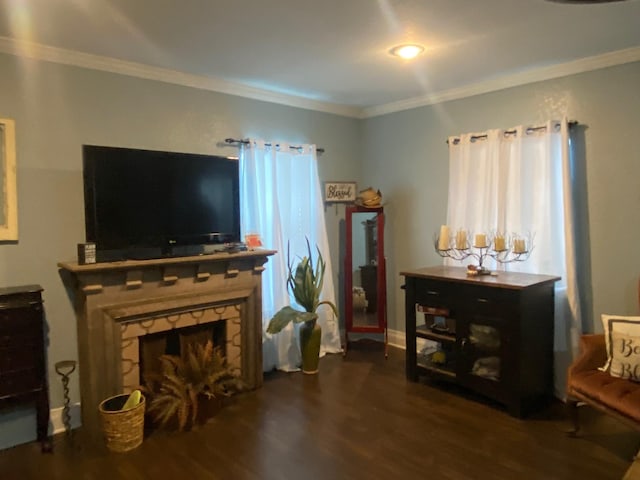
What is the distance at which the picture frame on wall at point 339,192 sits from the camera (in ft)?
14.7

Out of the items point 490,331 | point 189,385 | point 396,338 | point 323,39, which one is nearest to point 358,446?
point 189,385

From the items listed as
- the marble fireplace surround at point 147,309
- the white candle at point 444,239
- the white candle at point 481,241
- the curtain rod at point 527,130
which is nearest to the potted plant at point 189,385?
the marble fireplace surround at point 147,309

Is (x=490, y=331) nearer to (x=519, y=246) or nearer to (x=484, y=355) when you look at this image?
(x=484, y=355)

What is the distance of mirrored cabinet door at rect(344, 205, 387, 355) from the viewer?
434 centimetres

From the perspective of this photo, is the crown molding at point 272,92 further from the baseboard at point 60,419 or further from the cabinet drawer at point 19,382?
the baseboard at point 60,419

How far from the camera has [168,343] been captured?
3287 mm

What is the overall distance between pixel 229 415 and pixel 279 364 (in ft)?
2.90

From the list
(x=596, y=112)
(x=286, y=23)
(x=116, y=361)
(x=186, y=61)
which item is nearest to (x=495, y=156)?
(x=596, y=112)

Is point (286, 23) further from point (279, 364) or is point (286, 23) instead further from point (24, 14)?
point (279, 364)

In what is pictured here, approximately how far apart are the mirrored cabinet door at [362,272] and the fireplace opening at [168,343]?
4.41 ft

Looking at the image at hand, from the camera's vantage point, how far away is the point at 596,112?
126 inches

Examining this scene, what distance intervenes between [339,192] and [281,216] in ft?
2.62

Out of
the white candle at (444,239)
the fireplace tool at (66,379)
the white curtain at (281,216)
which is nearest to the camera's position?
the fireplace tool at (66,379)

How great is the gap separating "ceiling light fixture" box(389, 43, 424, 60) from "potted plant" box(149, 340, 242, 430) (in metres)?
2.26
